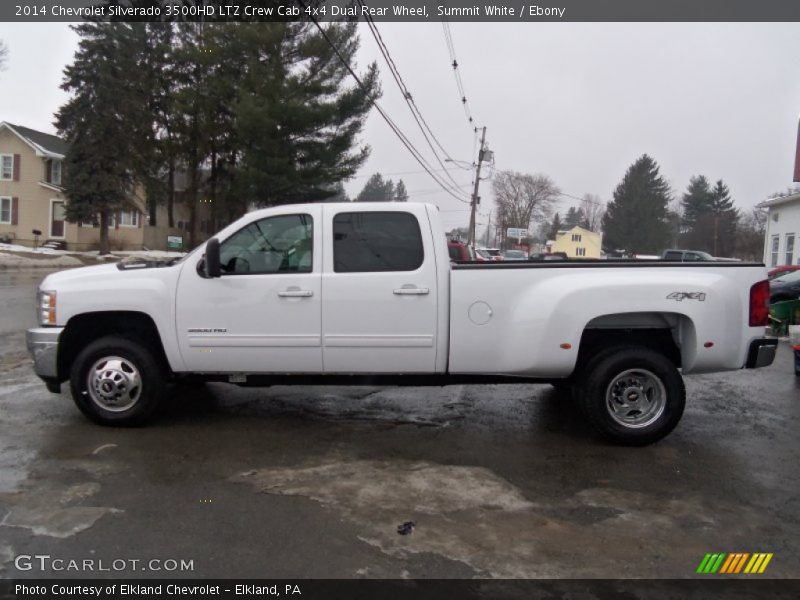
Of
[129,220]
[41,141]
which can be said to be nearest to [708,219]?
[129,220]

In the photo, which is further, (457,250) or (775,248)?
(775,248)

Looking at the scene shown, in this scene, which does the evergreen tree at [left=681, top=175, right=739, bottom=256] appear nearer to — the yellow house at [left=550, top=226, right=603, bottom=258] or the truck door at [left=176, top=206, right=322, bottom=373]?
the yellow house at [left=550, top=226, right=603, bottom=258]

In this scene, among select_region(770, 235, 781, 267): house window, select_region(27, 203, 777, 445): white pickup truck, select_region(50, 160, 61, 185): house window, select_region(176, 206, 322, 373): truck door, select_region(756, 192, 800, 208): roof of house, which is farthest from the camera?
select_region(50, 160, 61, 185): house window

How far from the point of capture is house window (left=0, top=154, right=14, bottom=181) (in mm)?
42031

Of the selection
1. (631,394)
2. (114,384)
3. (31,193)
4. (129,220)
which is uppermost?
(31,193)

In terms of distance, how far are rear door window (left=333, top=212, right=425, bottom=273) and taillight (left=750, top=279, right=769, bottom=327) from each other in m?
2.74

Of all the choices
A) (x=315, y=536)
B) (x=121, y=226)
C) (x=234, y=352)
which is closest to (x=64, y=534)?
(x=315, y=536)

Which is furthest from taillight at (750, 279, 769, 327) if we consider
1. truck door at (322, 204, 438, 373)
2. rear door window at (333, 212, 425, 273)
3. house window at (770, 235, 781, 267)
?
house window at (770, 235, 781, 267)

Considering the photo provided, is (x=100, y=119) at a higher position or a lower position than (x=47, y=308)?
higher

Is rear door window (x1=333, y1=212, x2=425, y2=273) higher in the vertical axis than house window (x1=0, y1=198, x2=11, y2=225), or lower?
lower

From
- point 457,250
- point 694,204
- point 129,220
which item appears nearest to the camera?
point 457,250

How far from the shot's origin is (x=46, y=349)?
5.45m

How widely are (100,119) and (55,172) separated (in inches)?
380

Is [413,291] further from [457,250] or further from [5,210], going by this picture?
[5,210]
